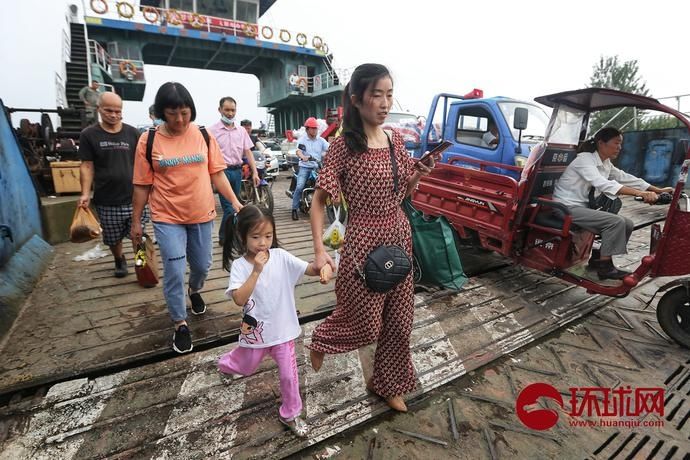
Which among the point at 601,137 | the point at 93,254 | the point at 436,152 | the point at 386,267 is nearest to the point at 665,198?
the point at 601,137

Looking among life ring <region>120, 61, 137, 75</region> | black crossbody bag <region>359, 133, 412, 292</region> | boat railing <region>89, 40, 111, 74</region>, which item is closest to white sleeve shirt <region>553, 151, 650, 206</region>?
Result: black crossbody bag <region>359, 133, 412, 292</region>

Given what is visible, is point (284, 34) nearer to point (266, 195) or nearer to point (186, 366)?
point (266, 195)

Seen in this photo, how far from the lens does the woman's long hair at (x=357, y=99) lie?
172 cm

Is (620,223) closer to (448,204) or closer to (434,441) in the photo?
(448,204)

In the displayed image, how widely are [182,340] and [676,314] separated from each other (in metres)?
4.06

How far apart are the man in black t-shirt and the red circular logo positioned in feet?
12.0

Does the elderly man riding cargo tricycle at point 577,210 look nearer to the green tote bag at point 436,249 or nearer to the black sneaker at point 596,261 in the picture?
the black sneaker at point 596,261

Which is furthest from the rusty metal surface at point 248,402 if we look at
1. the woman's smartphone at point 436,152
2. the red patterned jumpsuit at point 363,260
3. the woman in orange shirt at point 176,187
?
the woman's smartphone at point 436,152

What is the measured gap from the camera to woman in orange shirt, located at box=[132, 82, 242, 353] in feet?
7.91

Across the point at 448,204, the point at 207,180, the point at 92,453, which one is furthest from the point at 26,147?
the point at 448,204

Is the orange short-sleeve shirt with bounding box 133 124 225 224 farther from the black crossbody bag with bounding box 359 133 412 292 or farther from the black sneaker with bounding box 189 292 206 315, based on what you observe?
the black crossbody bag with bounding box 359 133 412 292

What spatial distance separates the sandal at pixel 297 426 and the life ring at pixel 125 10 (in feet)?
100

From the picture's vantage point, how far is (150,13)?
25.1 m

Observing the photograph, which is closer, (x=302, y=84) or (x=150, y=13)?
(x=150, y=13)
